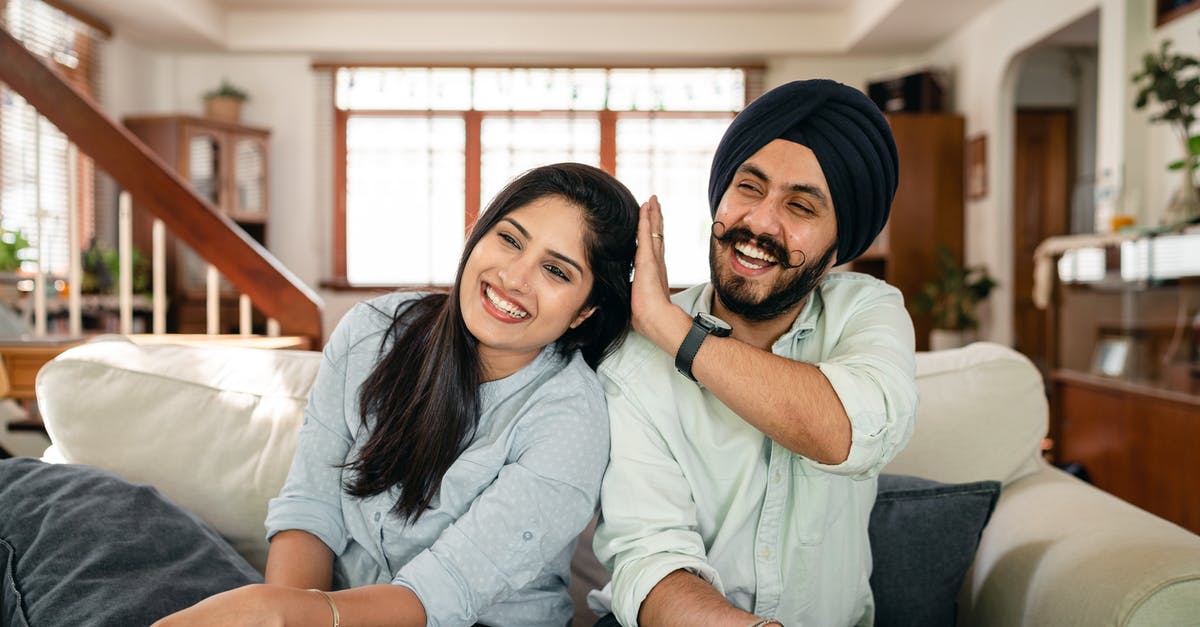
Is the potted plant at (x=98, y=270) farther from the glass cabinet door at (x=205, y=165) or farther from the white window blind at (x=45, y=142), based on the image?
the glass cabinet door at (x=205, y=165)

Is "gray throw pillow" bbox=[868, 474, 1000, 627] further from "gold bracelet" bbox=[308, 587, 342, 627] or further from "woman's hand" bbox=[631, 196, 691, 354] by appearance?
"gold bracelet" bbox=[308, 587, 342, 627]

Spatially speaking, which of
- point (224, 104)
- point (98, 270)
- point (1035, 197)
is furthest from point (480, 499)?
point (1035, 197)

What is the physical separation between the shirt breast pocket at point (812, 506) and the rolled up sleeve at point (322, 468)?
0.72m

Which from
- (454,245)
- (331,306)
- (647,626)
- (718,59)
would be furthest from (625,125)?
(647,626)

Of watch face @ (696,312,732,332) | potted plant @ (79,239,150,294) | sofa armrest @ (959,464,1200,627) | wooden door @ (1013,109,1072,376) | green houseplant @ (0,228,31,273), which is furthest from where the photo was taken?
wooden door @ (1013,109,1072,376)

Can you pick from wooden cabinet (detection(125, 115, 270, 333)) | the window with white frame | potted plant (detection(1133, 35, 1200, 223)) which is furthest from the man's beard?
the window with white frame

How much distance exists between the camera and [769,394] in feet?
3.85

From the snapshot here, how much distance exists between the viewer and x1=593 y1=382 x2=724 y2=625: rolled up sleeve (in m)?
1.25

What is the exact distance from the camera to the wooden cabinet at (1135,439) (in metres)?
2.68

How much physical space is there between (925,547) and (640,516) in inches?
20.0

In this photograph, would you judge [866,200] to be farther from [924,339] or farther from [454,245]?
[454,245]

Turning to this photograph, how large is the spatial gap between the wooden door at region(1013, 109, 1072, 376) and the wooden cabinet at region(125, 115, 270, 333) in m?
5.74

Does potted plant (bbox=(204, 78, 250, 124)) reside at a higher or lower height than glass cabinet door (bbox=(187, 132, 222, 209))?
higher

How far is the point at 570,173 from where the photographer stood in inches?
54.3
